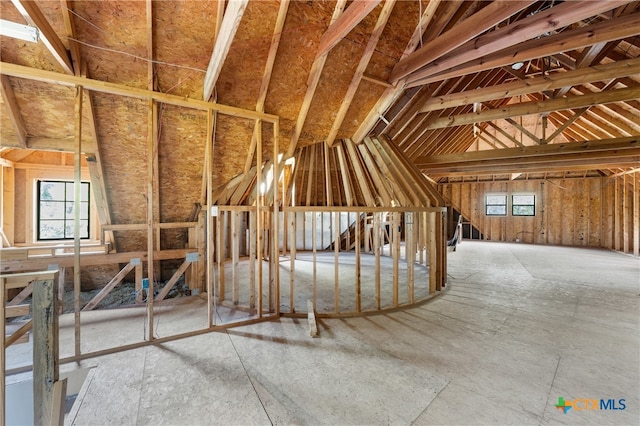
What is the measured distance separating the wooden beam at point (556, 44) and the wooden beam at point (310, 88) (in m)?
1.49

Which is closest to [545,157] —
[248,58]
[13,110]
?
→ [248,58]

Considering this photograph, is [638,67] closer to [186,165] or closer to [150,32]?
[150,32]

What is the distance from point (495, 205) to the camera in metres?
13.8

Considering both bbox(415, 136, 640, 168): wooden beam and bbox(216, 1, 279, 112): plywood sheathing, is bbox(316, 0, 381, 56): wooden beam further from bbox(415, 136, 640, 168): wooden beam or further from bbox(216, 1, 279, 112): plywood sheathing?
bbox(415, 136, 640, 168): wooden beam

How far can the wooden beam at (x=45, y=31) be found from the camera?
2082mm

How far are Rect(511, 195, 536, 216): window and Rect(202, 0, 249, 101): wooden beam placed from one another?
1526 centimetres

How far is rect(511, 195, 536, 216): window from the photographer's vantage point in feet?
42.5

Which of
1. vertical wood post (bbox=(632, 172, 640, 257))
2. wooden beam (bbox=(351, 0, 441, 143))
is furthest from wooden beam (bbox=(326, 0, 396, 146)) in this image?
vertical wood post (bbox=(632, 172, 640, 257))

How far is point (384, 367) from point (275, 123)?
3500 millimetres

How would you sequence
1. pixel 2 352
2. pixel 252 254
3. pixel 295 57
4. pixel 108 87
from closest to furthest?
pixel 2 352 → pixel 108 87 → pixel 295 57 → pixel 252 254

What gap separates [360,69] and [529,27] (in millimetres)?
2060

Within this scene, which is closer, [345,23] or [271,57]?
[345,23]

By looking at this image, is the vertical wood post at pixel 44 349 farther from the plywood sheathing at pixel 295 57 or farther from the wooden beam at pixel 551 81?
the wooden beam at pixel 551 81

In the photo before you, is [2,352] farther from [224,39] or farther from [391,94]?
[391,94]
